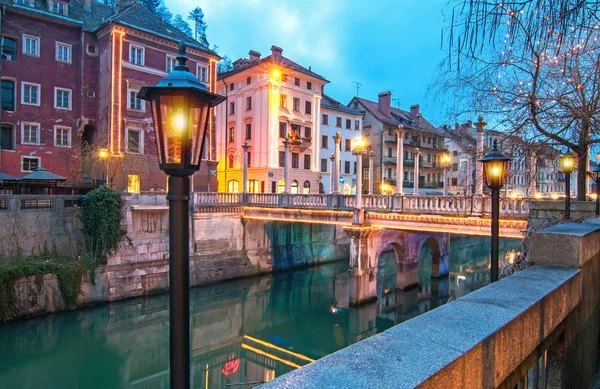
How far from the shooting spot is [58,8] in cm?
2908

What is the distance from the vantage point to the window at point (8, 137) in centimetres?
2641

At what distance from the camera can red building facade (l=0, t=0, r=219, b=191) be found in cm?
2662

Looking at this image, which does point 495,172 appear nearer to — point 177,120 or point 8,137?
point 177,120

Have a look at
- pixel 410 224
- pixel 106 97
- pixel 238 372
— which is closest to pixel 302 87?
pixel 106 97

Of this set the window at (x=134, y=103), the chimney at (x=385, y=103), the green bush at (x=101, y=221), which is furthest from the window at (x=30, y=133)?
the chimney at (x=385, y=103)

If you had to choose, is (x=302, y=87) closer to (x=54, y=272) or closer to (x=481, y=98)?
(x=54, y=272)

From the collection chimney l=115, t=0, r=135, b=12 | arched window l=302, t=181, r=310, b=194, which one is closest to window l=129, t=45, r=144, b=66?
chimney l=115, t=0, r=135, b=12

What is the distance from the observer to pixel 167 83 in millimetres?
2869

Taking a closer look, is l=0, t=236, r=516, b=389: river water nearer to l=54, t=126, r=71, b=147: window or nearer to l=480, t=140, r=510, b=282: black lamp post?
l=480, t=140, r=510, b=282: black lamp post

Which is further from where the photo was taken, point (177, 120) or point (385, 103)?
point (385, 103)

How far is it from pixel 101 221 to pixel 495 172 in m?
19.7

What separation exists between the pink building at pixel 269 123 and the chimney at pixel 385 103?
41.8 feet

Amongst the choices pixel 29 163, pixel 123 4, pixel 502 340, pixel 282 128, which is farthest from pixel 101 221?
pixel 123 4

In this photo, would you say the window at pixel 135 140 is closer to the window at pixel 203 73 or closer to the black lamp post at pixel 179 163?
the window at pixel 203 73
